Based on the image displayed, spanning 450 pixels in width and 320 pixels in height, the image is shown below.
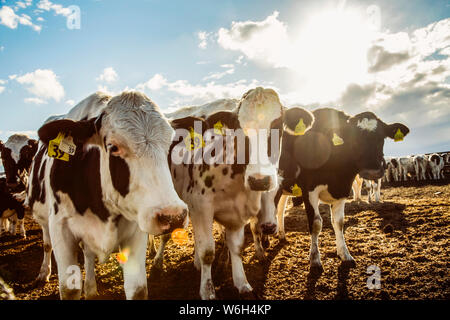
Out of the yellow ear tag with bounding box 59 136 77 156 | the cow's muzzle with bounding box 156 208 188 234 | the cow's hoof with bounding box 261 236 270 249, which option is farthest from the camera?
the cow's hoof with bounding box 261 236 270 249

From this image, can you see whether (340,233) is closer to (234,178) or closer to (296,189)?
(296,189)

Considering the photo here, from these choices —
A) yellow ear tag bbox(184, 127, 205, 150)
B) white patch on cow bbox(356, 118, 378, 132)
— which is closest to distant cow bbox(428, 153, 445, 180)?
white patch on cow bbox(356, 118, 378, 132)

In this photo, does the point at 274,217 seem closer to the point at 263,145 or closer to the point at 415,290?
the point at 263,145

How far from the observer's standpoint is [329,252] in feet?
19.5

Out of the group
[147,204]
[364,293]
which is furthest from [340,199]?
[147,204]

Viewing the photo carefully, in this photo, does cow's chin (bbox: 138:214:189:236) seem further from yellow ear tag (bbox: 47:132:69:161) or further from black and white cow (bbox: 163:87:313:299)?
black and white cow (bbox: 163:87:313:299)

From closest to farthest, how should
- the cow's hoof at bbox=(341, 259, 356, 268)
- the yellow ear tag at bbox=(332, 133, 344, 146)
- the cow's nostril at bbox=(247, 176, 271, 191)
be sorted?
the cow's nostril at bbox=(247, 176, 271, 191), the cow's hoof at bbox=(341, 259, 356, 268), the yellow ear tag at bbox=(332, 133, 344, 146)

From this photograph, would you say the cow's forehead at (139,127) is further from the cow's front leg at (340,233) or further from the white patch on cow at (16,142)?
the white patch on cow at (16,142)

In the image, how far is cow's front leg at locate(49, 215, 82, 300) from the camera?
8.98ft

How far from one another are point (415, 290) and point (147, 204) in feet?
12.8

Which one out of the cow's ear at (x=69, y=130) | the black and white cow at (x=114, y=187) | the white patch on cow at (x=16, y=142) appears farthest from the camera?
the white patch on cow at (x=16, y=142)

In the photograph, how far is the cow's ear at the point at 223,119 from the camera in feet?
13.7

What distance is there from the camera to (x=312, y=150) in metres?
6.04

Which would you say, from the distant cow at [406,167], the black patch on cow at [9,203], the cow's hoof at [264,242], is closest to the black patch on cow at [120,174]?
the cow's hoof at [264,242]
